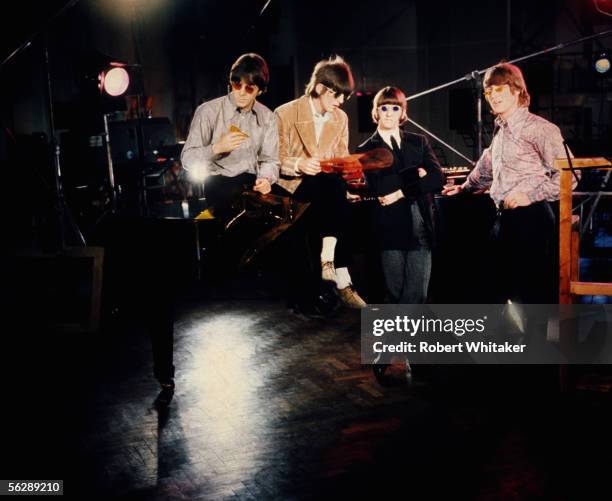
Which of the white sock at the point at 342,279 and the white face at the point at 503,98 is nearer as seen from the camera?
the white face at the point at 503,98

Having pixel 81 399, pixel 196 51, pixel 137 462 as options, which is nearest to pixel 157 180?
pixel 196 51

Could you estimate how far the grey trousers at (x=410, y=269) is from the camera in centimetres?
409

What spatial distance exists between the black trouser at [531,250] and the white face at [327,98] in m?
1.40

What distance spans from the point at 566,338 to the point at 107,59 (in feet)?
15.4

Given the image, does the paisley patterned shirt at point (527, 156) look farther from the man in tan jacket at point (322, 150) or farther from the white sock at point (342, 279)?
the white sock at point (342, 279)

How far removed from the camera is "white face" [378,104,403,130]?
4.02 m

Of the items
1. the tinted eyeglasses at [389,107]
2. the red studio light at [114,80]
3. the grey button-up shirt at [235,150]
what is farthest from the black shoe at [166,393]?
the red studio light at [114,80]

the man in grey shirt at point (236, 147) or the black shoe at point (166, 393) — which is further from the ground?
the man in grey shirt at point (236, 147)

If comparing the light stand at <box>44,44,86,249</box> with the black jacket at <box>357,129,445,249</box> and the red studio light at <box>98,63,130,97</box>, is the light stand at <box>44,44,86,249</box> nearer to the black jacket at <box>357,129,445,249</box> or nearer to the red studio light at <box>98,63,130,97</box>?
the red studio light at <box>98,63,130,97</box>

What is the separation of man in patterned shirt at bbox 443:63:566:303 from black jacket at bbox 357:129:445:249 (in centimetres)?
44

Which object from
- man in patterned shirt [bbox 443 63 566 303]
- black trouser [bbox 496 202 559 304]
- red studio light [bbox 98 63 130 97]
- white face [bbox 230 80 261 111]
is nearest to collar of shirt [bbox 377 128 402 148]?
man in patterned shirt [bbox 443 63 566 303]

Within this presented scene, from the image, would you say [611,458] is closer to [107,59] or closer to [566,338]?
[566,338]

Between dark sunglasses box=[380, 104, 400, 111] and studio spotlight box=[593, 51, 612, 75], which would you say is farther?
studio spotlight box=[593, 51, 612, 75]

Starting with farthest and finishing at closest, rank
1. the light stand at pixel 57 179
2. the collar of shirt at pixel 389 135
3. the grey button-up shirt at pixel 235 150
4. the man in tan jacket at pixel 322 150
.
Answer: the light stand at pixel 57 179
the man in tan jacket at pixel 322 150
the grey button-up shirt at pixel 235 150
the collar of shirt at pixel 389 135
